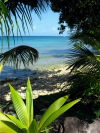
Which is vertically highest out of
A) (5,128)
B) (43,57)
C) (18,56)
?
(18,56)

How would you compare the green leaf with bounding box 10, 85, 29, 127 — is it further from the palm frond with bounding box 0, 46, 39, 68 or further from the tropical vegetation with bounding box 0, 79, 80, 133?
the palm frond with bounding box 0, 46, 39, 68

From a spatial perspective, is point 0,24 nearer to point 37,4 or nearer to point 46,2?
point 37,4

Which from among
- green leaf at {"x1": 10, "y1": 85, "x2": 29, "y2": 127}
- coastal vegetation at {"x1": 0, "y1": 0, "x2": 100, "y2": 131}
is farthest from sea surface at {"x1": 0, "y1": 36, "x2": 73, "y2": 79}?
green leaf at {"x1": 10, "y1": 85, "x2": 29, "y2": 127}

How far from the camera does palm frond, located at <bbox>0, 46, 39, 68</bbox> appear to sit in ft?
11.6

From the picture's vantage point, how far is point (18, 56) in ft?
12.1

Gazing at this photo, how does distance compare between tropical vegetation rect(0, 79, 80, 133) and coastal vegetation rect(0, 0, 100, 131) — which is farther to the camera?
coastal vegetation rect(0, 0, 100, 131)

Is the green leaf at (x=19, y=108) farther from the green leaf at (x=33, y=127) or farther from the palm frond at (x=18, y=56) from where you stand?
the palm frond at (x=18, y=56)

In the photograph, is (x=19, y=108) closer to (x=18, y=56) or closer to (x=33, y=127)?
(x=33, y=127)

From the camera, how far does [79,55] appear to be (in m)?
3.36

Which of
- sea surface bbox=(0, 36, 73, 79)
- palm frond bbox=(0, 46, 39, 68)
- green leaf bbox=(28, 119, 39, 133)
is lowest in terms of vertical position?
sea surface bbox=(0, 36, 73, 79)

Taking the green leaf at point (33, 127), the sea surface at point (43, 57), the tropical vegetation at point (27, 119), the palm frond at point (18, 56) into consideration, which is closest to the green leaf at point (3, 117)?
the tropical vegetation at point (27, 119)

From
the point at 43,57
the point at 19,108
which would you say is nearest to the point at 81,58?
the point at 19,108

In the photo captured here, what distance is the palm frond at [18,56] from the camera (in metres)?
3.54

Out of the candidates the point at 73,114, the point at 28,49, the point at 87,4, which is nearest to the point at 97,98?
the point at 73,114
